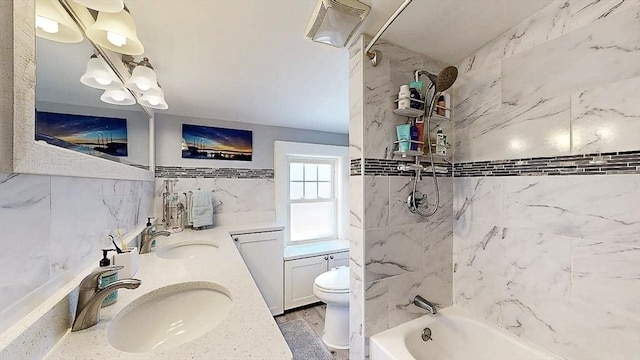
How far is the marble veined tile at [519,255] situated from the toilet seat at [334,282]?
2.93ft

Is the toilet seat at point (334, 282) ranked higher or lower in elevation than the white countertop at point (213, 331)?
lower

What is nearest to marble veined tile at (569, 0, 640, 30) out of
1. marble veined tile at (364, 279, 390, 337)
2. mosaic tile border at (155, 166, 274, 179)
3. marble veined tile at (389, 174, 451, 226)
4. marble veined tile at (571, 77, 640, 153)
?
marble veined tile at (571, 77, 640, 153)

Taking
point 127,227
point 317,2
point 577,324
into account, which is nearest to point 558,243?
point 577,324

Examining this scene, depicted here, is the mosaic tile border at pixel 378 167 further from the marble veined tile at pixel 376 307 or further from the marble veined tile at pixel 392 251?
the marble veined tile at pixel 376 307

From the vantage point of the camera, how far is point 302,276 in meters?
2.58

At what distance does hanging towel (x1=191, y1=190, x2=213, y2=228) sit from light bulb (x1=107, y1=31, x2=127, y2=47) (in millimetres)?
1584

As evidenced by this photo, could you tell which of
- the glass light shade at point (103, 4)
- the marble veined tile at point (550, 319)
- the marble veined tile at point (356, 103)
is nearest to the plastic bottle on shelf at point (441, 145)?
the marble veined tile at point (356, 103)

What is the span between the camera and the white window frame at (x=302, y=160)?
2.84 meters

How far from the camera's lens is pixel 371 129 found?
1.36 meters

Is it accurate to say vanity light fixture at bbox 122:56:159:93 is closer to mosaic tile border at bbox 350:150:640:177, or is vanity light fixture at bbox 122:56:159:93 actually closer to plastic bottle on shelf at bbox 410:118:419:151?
mosaic tile border at bbox 350:150:640:177

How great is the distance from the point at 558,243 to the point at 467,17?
4.06ft

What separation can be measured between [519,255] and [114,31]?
7.10 ft

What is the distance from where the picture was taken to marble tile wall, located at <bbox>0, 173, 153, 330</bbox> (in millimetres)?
580

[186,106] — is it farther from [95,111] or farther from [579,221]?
[579,221]
